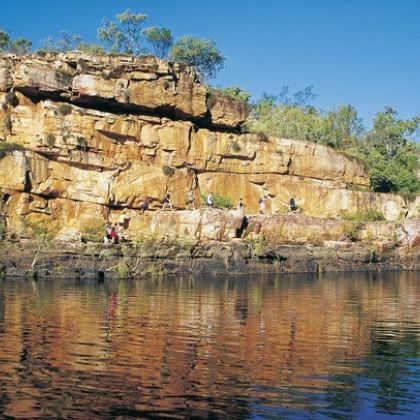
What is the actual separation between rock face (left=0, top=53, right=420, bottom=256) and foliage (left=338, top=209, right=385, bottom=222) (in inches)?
28.3

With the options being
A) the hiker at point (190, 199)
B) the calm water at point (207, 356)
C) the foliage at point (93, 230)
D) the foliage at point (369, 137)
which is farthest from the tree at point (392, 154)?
the calm water at point (207, 356)

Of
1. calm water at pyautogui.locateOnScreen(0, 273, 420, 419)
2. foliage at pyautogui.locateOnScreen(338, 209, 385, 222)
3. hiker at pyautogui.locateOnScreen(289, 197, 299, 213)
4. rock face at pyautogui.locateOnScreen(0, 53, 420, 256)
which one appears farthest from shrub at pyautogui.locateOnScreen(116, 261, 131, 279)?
foliage at pyautogui.locateOnScreen(338, 209, 385, 222)

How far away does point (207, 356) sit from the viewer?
15.1 metres

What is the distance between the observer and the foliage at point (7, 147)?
146 ft

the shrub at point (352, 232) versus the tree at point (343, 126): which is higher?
the tree at point (343, 126)

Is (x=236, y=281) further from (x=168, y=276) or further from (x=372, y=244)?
(x=372, y=244)

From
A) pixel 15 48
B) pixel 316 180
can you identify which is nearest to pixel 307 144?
pixel 316 180

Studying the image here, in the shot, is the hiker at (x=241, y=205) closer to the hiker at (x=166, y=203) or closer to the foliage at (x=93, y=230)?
the hiker at (x=166, y=203)

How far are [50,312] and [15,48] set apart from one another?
3526 cm

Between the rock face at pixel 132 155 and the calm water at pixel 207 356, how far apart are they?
18.5 m

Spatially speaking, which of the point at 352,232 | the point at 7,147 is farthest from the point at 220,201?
the point at 7,147

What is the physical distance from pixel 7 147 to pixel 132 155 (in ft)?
31.6

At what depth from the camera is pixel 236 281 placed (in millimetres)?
39000

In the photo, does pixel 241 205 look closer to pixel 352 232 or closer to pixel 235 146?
pixel 235 146
